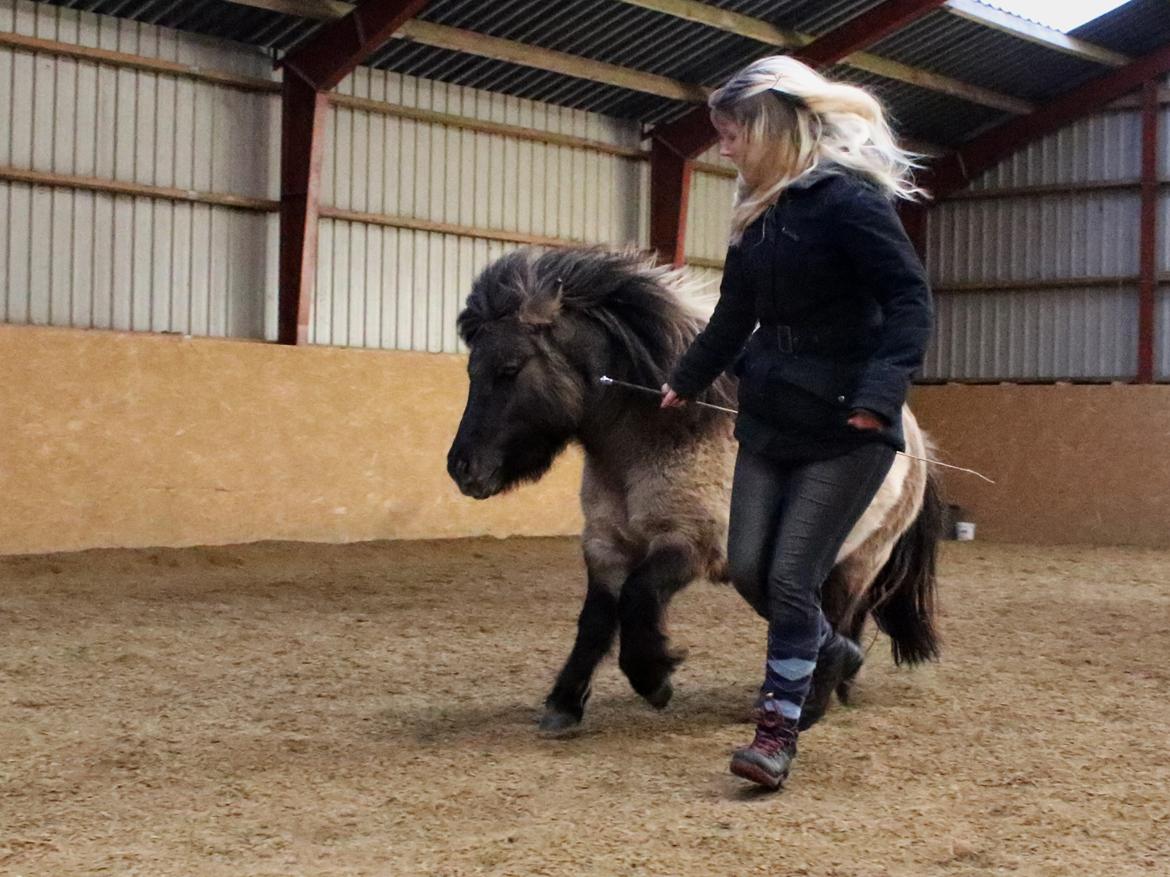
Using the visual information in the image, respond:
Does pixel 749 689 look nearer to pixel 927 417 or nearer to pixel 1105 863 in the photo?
pixel 1105 863

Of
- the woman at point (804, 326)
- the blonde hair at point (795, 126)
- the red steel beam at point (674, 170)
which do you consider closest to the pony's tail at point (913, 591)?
the woman at point (804, 326)

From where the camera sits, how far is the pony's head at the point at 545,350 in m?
4.26

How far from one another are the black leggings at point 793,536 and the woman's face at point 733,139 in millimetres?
697

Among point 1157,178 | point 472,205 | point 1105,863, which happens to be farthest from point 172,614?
point 1157,178

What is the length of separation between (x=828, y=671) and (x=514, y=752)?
921mm

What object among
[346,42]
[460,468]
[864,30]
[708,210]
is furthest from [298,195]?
[460,468]

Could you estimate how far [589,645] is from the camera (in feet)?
13.7

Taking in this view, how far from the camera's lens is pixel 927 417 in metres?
15.1

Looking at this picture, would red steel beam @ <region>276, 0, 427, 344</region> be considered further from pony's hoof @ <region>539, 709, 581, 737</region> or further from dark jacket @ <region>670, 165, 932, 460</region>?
dark jacket @ <region>670, 165, 932, 460</region>

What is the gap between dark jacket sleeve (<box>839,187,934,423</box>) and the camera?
3203mm

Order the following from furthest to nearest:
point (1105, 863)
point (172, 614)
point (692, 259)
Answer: point (692, 259) < point (172, 614) < point (1105, 863)

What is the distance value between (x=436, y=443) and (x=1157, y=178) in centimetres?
836

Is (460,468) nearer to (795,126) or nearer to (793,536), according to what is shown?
(793,536)

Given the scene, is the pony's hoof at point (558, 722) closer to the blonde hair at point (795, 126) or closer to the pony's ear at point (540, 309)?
the pony's ear at point (540, 309)
